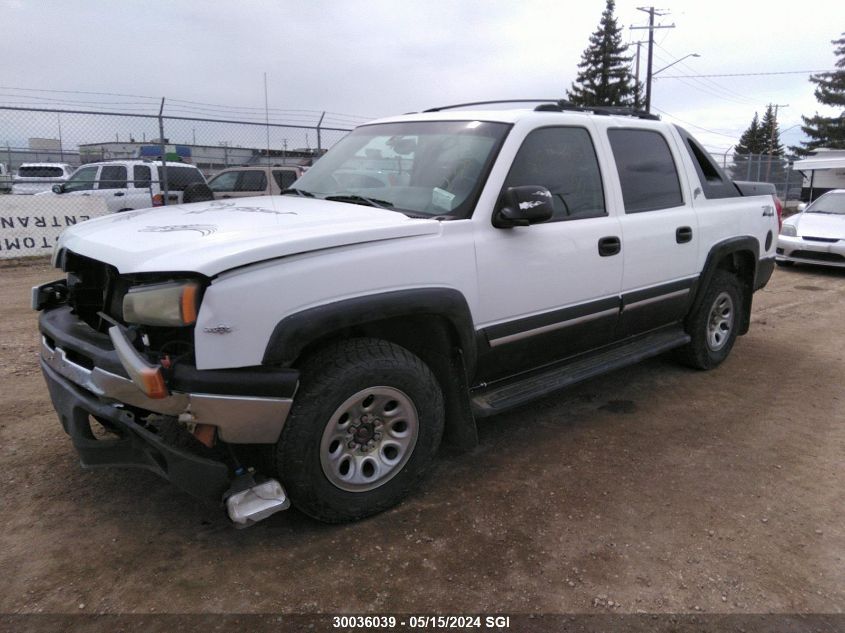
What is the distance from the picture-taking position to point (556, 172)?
3670 mm

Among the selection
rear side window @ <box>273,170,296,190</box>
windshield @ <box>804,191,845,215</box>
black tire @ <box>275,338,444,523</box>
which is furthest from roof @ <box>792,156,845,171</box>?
black tire @ <box>275,338,444,523</box>

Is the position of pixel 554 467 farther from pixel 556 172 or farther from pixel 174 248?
pixel 174 248

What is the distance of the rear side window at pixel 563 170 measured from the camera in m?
3.50

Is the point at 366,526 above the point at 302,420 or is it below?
below

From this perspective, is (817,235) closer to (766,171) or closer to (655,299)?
(655,299)

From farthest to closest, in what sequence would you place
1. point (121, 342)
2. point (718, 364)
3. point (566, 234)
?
point (718, 364) < point (566, 234) < point (121, 342)

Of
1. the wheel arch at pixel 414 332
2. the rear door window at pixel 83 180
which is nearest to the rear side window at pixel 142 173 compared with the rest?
the rear door window at pixel 83 180

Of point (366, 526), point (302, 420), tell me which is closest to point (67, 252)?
point (302, 420)

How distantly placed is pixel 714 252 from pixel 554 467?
2.24 meters

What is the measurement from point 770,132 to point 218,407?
3381 inches

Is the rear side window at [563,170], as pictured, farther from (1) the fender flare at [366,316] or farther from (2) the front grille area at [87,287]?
(2) the front grille area at [87,287]

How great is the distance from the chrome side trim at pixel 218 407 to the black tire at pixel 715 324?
3522 mm

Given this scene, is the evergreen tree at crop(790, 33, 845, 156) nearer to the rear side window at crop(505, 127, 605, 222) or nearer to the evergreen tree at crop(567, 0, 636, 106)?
the evergreen tree at crop(567, 0, 636, 106)

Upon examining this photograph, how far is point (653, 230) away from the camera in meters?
4.16
